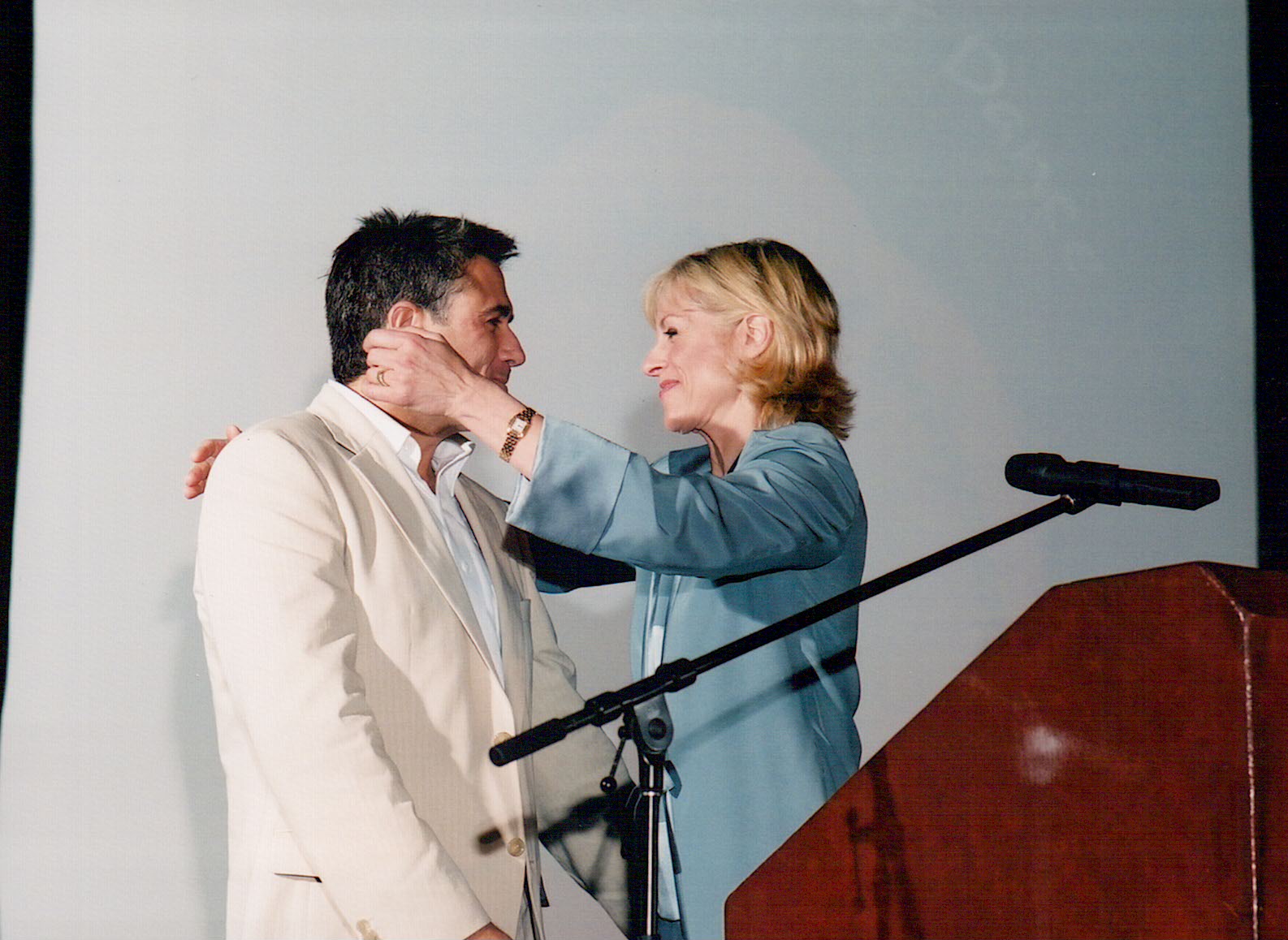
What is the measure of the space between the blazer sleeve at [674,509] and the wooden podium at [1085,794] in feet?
2.18

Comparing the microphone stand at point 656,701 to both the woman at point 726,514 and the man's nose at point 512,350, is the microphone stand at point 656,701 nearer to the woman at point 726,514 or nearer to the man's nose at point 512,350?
the woman at point 726,514

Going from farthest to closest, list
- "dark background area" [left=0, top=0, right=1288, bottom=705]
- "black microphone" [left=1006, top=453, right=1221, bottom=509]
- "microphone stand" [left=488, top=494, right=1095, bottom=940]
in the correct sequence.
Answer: "dark background area" [left=0, top=0, right=1288, bottom=705]
"black microphone" [left=1006, top=453, right=1221, bottom=509]
"microphone stand" [left=488, top=494, right=1095, bottom=940]

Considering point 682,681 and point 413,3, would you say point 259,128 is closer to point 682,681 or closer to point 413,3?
point 413,3

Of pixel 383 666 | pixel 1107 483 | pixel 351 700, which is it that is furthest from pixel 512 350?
pixel 1107 483

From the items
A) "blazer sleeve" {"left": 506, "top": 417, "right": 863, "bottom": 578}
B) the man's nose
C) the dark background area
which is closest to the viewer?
"blazer sleeve" {"left": 506, "top": 417, "right": 863, "bottom": 578}

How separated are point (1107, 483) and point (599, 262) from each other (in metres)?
1.11

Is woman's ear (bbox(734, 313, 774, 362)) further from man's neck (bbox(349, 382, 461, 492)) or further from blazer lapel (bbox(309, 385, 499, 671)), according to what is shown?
blazer lapel (bbox(309, 385, 499, 671))

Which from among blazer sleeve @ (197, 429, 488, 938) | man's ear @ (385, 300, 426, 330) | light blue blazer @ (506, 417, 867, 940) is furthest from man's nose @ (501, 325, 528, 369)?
blazer sleeve @ (197, 429, 488, 938)

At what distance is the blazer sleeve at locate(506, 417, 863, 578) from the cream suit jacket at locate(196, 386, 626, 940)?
223 millimetres

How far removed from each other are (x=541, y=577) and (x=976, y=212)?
3.75ft

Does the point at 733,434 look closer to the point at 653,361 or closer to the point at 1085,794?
the point at 653,361

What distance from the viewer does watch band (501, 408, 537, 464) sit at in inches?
67.1

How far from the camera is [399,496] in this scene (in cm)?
181

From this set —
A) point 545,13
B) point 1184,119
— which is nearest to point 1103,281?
point 1184,119
